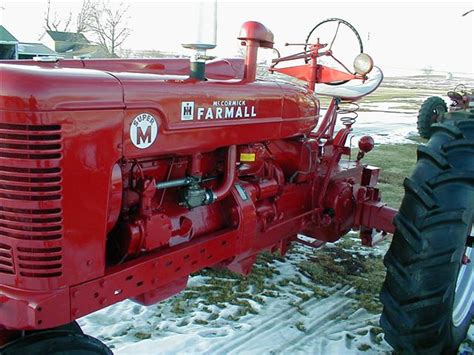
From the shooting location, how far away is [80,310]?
2168mm

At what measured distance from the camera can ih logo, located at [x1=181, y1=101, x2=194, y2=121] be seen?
242cm

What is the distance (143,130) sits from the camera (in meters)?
2.26

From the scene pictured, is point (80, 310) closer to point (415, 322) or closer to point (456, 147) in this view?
point (415, 322)

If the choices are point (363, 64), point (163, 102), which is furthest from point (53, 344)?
point (363, 64)

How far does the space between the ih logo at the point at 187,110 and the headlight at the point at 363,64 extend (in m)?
2.06

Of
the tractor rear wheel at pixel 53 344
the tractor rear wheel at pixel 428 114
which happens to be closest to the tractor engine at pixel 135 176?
the tractor rear wheel at pixel 53 344

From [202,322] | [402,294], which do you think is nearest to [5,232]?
[202,322]

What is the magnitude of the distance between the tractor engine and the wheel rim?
43.7 inches

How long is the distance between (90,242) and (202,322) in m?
1.53

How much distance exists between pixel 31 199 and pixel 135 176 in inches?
21.3

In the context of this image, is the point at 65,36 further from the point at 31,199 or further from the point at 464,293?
the point at 31,199

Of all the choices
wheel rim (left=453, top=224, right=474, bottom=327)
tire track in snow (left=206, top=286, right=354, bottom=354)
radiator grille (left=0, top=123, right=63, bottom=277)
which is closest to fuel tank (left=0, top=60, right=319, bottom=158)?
radiator grille (left=0, top=123, right=63, bottom=277)

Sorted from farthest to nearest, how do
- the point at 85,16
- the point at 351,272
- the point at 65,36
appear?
1. the point at 85,16
2. the point at 65,36
3. the point at 351,272

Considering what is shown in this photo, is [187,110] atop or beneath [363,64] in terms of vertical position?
beneath
